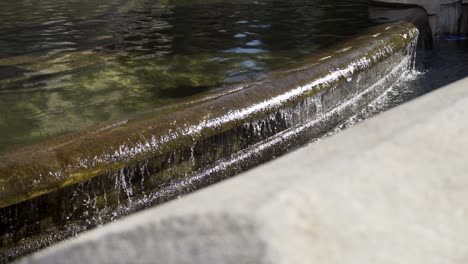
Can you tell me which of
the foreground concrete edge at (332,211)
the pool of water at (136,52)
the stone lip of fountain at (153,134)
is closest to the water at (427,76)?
the stone lip of fountain at (153,134)

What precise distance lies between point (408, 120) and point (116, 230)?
0.65m

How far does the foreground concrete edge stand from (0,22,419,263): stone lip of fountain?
232 centimetres

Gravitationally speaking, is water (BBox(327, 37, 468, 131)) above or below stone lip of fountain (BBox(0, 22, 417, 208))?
below

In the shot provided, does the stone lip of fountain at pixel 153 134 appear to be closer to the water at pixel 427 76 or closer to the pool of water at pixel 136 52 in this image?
the water at pixel 427 76

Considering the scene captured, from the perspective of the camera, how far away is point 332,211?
87 centimetres

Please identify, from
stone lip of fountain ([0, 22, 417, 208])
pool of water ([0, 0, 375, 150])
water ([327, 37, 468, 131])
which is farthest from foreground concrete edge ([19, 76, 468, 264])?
water ([327, 37, 468, 131])

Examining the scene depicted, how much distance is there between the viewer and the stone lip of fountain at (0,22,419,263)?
314cm

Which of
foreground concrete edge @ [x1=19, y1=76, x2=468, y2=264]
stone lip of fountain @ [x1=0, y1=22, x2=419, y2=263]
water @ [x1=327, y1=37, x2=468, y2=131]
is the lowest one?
water @ [x1=327, y1=37, x2=468, y2=131]

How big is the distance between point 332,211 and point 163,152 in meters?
2.89

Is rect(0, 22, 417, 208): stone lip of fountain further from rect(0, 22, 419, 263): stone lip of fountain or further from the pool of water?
the pool of water

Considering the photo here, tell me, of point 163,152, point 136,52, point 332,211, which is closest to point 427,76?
point 136,52

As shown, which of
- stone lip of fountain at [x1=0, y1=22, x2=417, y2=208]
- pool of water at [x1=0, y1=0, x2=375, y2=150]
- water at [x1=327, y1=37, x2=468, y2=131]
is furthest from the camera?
water at [x1=327, y1=37, x2=468, y2=131]

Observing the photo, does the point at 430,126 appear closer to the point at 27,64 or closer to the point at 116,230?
the point at 116,230

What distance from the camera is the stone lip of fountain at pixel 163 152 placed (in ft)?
10.3
